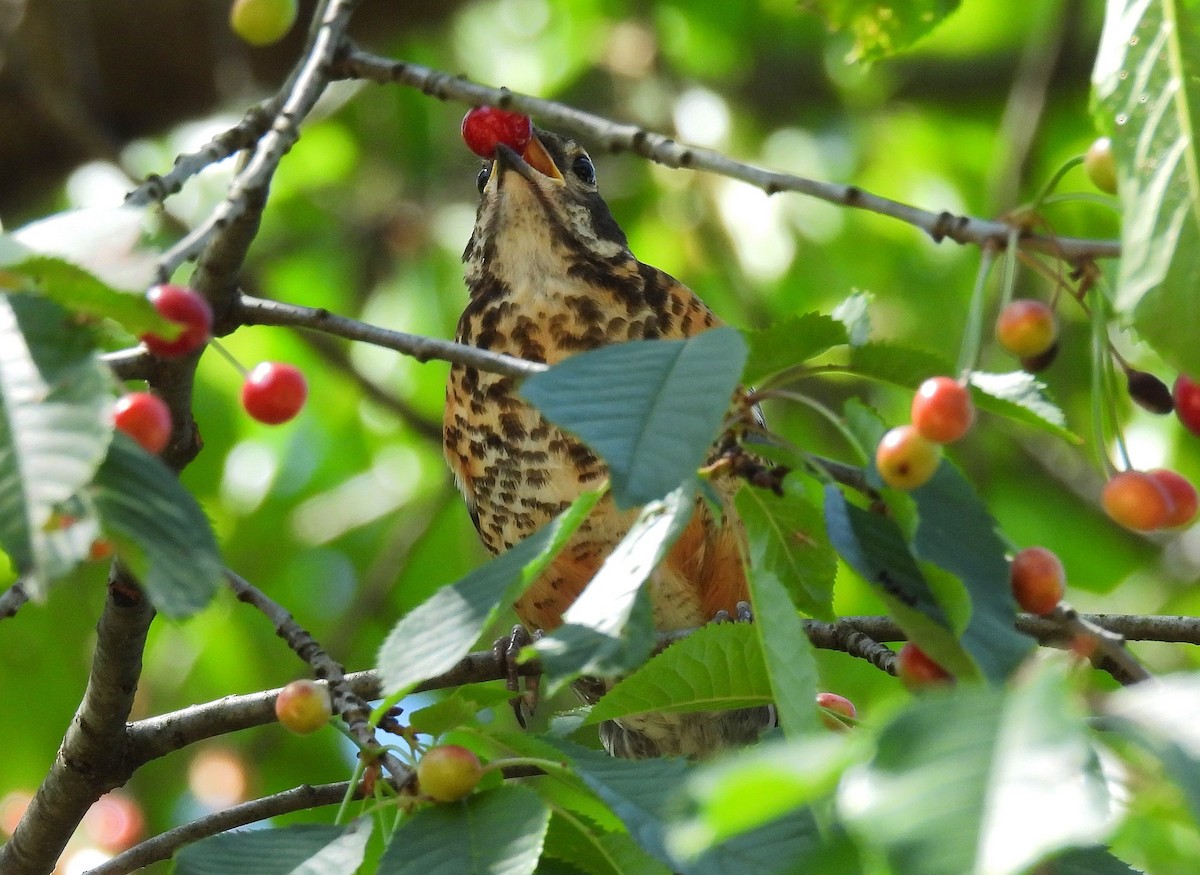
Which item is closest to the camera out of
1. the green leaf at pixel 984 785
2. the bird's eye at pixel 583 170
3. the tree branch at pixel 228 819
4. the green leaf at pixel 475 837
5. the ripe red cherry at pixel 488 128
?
the green leaf at pixel 984 785

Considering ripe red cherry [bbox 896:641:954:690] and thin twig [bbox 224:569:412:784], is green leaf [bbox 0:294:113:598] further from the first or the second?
ripe red cherry [bbox 896:641:954:690]

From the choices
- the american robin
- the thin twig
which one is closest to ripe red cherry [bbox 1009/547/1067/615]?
the thin twig

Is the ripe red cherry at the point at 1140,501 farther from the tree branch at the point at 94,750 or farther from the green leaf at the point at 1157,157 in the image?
the tree branch at the point at 94,750

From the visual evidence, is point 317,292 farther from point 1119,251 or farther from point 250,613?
point 1119,251

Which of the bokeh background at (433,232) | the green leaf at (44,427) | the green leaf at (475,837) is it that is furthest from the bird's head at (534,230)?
the green leaf at (44,427)

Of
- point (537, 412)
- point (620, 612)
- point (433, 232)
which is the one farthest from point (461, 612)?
point (433, 232)

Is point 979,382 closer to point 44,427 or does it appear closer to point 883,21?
point 44,427

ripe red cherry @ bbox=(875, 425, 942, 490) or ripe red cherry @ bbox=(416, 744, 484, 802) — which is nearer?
ripe red cherry @ bbox=(875, 425, 942, 490)
